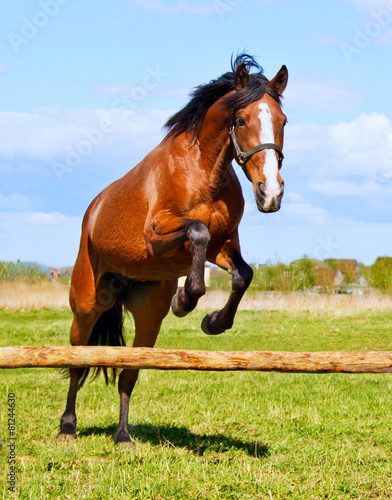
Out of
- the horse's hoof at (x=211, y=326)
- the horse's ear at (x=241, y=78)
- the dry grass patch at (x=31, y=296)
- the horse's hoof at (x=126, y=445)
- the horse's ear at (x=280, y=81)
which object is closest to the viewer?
the horse's ear at (x=241, y=78)

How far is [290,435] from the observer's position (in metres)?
5.63

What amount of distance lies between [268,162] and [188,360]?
59.9 inches

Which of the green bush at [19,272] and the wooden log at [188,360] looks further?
the green bush at [19,272]

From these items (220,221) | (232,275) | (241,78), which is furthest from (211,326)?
(241,78)

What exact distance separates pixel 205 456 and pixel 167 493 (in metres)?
1.00

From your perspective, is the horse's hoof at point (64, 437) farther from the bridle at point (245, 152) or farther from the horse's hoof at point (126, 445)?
the bridle at point (245, 152)

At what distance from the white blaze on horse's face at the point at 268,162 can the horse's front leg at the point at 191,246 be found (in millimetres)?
597

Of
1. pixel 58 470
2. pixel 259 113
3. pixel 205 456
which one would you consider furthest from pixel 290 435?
pixel 259 113

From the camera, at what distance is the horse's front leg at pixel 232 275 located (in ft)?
16.2

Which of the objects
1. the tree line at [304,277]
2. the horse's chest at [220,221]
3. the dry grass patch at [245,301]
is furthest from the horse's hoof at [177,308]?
the tree line at [304,277]

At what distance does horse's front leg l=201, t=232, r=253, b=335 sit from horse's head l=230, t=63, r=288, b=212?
83cm

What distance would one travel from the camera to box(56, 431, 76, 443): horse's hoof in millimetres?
5637

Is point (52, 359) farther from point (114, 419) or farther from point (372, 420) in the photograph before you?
point (372, 420)

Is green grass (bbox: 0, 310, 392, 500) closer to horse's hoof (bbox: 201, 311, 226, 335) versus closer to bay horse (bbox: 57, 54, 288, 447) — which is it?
bay horse (bbox: 57, 54, 288, 447)
